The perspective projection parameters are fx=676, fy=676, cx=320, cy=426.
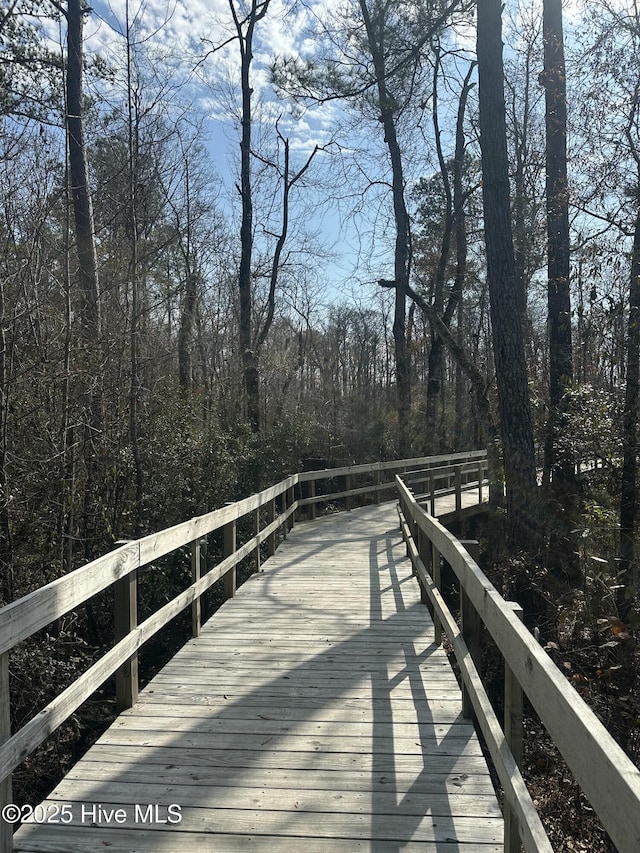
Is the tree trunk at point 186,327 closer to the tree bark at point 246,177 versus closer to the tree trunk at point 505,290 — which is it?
the tree bark at point 246,177

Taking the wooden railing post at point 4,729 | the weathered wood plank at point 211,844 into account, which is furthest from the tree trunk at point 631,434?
the wooden railing post at point 4,729

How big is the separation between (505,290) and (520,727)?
837cm

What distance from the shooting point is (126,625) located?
3879mm

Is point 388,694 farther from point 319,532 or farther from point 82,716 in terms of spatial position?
point 319,532

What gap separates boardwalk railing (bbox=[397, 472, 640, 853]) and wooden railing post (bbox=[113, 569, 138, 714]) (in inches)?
74.4

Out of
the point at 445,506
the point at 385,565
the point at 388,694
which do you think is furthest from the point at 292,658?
the point at 445,506

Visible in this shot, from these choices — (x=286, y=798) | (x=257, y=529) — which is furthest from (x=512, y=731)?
(x=257, y=529)

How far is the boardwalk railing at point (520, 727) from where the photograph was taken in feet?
4.72

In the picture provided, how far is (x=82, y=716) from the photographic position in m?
6.29

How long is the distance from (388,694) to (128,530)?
15.0ft

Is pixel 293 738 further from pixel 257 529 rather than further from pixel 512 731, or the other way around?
pixel 257 529

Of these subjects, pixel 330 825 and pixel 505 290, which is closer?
pixel 330 825

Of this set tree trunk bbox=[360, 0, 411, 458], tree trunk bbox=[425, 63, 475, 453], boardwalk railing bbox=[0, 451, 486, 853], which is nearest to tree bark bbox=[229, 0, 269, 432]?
tree trunk bbox=[360, 0, 411, 458]

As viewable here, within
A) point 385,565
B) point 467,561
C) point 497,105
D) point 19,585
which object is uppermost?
point 497,105
